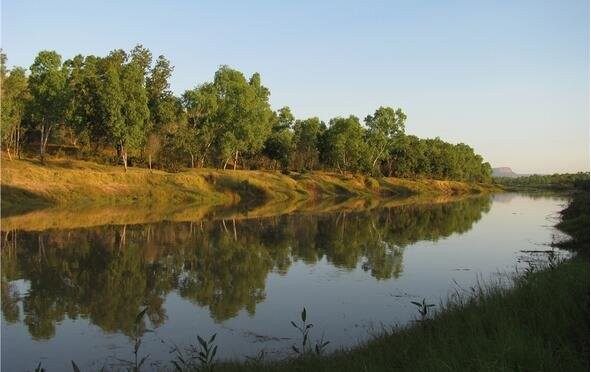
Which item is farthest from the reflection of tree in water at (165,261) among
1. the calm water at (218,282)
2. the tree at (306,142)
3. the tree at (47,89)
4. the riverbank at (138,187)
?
the tree at (306,142)

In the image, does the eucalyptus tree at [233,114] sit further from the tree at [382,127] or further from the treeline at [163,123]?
the tree at [382,127]

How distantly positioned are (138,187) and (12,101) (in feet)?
67.8

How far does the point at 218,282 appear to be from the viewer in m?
18.3

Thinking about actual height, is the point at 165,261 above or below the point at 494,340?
below

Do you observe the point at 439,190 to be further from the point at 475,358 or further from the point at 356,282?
the point at 475,358

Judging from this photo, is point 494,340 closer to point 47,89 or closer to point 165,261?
point 165,261

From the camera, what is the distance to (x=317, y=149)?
114m

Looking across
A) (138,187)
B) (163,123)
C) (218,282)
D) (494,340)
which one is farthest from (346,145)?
(494,340)

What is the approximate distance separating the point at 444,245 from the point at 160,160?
57740 millimetres

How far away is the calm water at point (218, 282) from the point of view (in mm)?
12328

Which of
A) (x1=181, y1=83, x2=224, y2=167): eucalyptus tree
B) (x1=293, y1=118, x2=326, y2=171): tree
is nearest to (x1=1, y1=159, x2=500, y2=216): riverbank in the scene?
(x1=181, y1=83, x2=224, y2=167): eucalyptus tree

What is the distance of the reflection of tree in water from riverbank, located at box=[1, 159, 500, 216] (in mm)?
17568

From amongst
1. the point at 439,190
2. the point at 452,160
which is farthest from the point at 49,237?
the point at 452,160

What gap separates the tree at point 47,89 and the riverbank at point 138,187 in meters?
6.08
